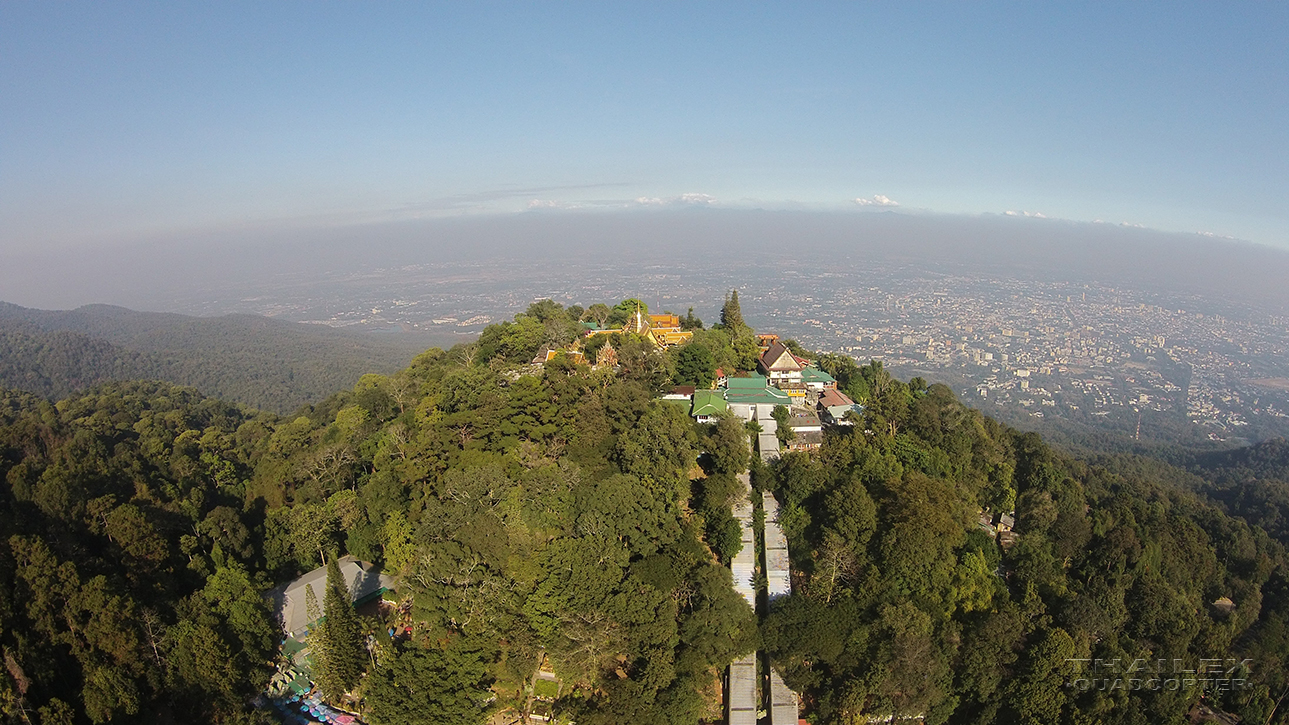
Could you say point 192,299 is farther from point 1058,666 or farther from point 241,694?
point 1058,666

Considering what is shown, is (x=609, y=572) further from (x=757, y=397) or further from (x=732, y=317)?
(x=732, y=317)

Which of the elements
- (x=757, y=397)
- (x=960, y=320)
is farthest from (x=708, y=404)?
(x=960, y=320)

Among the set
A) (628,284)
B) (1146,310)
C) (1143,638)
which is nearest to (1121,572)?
(1143,638)

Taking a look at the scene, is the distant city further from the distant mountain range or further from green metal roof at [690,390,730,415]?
green metal roof at [690,390,730,415]

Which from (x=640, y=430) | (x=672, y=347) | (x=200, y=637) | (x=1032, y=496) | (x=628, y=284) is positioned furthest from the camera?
(x=628, y=284)

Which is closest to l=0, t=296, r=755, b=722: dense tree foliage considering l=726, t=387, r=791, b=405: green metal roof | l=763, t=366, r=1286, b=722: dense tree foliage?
l=763, t=366, r=1286, b=722: dense tree foliage

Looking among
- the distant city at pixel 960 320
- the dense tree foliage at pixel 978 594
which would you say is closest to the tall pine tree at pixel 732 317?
the dense tree foliage at pixel 978 594
